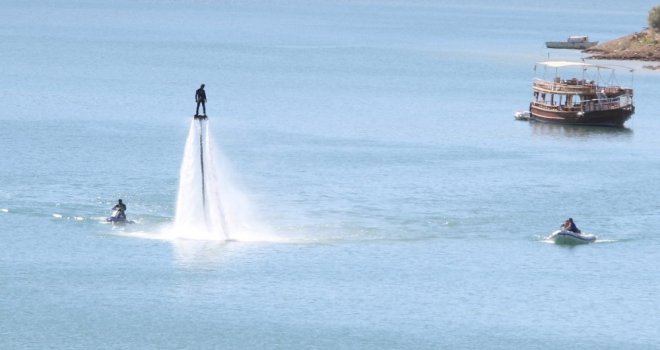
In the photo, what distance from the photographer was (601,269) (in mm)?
81500

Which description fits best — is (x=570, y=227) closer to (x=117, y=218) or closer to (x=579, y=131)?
(x=117, y=218)

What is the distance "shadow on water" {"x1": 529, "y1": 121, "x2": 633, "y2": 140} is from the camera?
146 meters

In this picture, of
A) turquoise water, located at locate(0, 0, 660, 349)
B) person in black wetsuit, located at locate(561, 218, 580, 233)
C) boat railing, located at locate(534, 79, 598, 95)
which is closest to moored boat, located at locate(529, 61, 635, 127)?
boat railing, located at locate(534, 79, 598, 95)

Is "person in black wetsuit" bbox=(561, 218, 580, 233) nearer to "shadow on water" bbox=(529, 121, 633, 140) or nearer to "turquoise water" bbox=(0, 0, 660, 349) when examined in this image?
"turquoise water" bbox=(0, 0, 660, 349)

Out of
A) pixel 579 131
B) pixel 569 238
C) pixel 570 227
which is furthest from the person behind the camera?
pixel 579 131

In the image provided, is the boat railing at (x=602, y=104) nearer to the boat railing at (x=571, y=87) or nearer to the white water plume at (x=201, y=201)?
the boat railing at (x=571, y=87)

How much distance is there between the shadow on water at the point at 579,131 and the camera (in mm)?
145625

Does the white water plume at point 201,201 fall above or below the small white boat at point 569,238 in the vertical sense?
above

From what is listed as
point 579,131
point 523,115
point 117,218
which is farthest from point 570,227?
point 523,115

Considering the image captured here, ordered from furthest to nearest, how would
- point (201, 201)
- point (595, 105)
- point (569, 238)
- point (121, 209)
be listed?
point (595, 105) → point (569, 238) → point (121, 209) → point (201, 201)

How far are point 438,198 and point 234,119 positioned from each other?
51.4 m

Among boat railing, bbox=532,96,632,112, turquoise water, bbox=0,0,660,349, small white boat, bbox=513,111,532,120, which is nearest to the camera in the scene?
turquoise water, bbox=0,0,660,349

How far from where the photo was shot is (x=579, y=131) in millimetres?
148750

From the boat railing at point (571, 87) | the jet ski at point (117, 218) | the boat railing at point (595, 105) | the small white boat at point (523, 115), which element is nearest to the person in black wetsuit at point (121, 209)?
the jet ski at point (117, 218)
